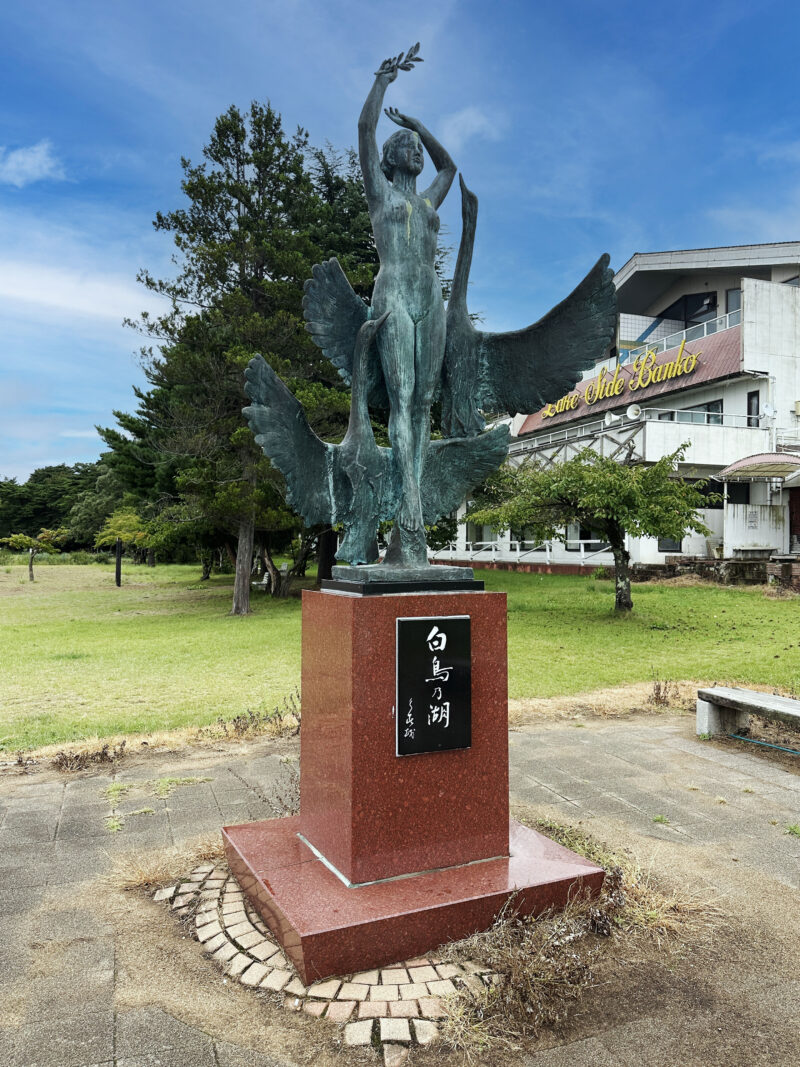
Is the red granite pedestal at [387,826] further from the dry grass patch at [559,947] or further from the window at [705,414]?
the window at [705,414]

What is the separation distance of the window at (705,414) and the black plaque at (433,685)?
1933cm

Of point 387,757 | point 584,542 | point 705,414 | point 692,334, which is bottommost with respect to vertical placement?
point 387,757

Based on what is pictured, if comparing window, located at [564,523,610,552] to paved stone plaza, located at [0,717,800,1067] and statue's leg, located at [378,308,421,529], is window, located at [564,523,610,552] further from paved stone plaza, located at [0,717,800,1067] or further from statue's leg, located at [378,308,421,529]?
statue's leg, located at [378,308,421,529]

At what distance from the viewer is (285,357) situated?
1559 centimetres

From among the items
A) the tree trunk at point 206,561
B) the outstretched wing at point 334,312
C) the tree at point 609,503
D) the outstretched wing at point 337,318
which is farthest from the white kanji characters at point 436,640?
the tree trunk at point 206,561

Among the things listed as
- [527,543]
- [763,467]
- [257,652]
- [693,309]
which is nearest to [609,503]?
[257,652]

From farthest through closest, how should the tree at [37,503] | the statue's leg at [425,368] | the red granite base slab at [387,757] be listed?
the tree at [37,503] < the statue's leg at [425,368] < the red granite base slab at [387,757]

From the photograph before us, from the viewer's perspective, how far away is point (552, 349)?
12.6 feet

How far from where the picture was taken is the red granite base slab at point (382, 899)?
2.65 m

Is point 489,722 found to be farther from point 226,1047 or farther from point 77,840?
point 77,840

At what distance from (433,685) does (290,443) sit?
1431 mm

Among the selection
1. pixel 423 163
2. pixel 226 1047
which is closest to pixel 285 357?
pixel 423 163

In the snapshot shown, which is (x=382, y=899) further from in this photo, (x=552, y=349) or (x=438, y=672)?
(x=552, y=349)

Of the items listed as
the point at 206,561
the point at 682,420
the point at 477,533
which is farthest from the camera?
the point at 206,561
